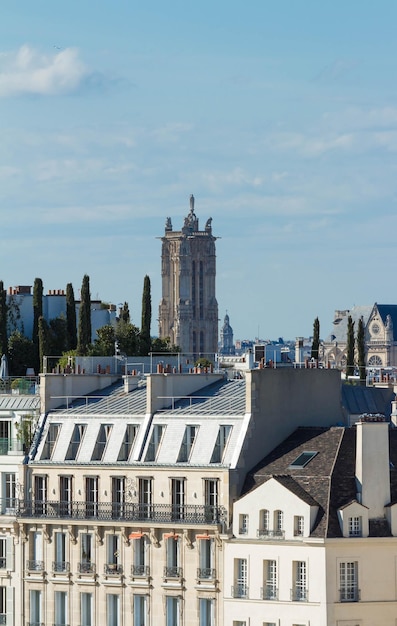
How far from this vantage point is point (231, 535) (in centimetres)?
8806

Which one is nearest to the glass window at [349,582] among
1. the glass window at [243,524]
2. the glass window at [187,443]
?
the glass window at [243,524]

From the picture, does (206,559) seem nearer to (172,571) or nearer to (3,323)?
(172,571)

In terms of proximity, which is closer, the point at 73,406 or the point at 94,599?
the point at 94,599

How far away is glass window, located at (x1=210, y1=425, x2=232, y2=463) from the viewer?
90438 millimetres

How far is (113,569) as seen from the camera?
92625 mm

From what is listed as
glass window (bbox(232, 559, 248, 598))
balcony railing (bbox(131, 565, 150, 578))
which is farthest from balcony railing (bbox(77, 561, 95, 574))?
glass window (bbox(232, 559, 248, 598))

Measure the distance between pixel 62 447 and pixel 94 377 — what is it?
6.38 meters

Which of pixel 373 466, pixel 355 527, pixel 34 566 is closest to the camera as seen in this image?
pixel 355 527

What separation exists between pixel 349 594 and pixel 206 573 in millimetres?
6902

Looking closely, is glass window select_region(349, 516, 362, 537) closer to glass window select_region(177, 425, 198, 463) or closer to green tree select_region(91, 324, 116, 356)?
glass window select_region(177, 425, 198, 463)

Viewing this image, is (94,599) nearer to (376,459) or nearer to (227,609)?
(227,609)

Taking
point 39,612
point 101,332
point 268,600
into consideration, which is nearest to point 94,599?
point 39,612

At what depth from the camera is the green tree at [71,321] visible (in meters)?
179

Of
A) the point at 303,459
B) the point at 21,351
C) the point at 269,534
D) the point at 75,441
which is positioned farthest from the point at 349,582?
the point at 21,351
